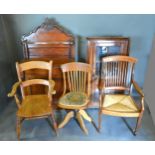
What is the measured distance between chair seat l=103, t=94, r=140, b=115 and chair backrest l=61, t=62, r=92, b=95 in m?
0.32

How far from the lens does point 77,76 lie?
2260mm

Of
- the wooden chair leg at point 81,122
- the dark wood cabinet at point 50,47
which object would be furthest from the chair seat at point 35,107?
the wooden chair leg at point 81,122

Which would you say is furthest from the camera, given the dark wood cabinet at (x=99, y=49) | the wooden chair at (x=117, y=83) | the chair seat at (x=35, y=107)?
the dark wood cabinet at (x=99, y=49)

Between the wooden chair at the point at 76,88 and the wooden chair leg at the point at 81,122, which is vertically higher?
the wooden chair at the point at 76,88

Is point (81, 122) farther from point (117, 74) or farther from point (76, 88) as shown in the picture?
point (117, 74)

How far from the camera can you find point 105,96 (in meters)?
2.22

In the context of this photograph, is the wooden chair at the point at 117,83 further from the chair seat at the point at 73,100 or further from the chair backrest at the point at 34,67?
the chair backrest at the point at 34,67

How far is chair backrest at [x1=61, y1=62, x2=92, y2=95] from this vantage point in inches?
86.4

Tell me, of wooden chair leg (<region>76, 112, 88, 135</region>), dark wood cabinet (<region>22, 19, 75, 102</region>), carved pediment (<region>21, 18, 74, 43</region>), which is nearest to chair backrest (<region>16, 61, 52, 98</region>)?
dark wood cabinet (<region>22, 19, 75, 102</region>)

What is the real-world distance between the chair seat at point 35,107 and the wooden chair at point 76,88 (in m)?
0.17

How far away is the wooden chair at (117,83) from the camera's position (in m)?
2.02

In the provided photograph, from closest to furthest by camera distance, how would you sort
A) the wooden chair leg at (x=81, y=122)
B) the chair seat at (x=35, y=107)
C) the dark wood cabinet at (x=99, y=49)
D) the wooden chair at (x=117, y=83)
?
the chair seat at (x=35, y=107) < the wooden chair at (x=117, y=83) < the wooden chair leg at (x=81, y=122) < the dark wood cabinet at (x=99, y=49)
